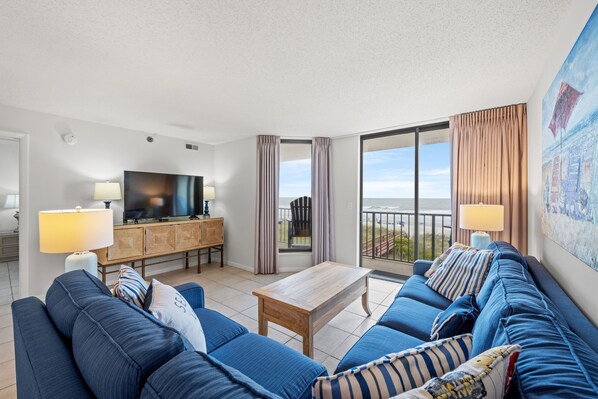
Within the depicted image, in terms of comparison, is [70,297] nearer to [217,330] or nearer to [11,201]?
[217,330]

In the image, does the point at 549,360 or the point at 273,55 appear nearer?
the point at 549,360

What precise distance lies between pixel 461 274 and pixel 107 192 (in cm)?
422

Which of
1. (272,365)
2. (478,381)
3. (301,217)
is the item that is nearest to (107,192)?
(301,217)

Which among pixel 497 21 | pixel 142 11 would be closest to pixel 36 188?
pixel 142 11

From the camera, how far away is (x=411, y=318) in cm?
164

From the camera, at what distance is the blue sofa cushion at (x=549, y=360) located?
1.88ft

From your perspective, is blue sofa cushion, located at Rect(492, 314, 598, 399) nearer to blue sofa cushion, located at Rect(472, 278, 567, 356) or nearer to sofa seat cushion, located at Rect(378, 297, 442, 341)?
blue sofa cushion, located at Rect(472, 278, 567, 356)

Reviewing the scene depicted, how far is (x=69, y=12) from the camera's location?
1421 mm

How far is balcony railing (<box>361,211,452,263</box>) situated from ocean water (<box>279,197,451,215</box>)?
7cm

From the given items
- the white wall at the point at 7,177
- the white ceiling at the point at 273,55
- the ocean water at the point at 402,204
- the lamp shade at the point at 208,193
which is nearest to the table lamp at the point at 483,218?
the ocean water at the point at 402,204

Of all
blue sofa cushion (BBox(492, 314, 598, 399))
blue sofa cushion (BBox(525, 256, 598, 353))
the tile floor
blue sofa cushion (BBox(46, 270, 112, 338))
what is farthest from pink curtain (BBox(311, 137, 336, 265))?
blue sofa cushion (BBox(492, 314, 598, 399))

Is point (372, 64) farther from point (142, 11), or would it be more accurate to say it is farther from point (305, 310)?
point (305, 310)

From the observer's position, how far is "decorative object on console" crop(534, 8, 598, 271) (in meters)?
1.04

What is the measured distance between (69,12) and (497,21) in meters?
2.52
